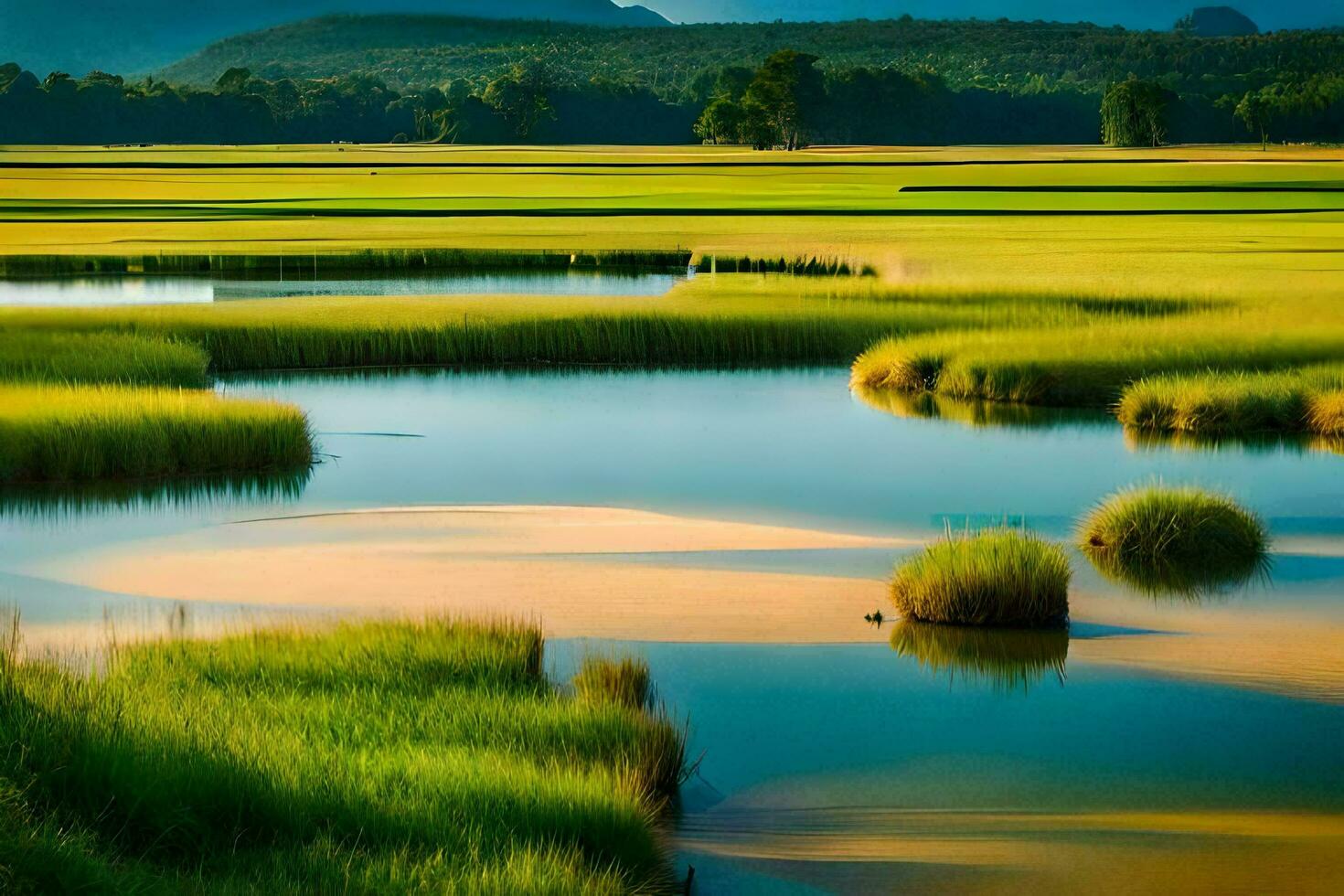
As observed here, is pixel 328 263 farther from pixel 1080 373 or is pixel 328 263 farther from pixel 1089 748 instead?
pixel 1089 748

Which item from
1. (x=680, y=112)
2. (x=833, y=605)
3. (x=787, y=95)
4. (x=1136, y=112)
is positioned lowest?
(x=833, y=605)

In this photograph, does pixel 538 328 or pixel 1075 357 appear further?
pixel 538 328

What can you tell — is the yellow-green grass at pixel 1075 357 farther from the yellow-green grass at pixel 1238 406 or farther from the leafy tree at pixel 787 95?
the leafy tree at pixel 787 95

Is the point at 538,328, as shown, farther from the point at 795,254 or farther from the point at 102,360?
the point at 795,254

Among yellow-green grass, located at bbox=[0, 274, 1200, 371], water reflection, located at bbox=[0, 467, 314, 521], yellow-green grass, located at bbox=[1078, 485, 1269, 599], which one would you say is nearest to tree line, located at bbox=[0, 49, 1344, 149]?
yellow-green grass, located at bbox=[0, 274, 1200, 371]

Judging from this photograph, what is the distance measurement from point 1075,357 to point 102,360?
38.5 ft

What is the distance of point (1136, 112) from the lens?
5069 inches

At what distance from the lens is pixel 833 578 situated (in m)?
12.7

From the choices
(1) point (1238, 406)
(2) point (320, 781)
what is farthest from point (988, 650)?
(1) point (1238, 406)

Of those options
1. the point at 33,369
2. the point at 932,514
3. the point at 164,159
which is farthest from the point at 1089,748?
the point at 164,159

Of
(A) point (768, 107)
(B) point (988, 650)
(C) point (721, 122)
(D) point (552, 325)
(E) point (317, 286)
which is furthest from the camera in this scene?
(C) point (721, 122)

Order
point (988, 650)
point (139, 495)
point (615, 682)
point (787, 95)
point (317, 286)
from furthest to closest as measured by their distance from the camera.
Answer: point (787, 95)
point (317, 286)
point (139, 495)
point (988, 650)
point (615, 682)

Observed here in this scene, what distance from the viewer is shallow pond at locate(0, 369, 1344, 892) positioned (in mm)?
7887

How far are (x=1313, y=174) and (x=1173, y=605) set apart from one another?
81.7m
